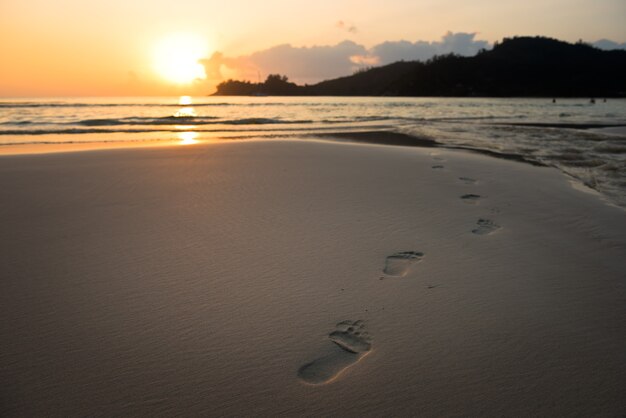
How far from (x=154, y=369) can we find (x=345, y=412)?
2.71ft

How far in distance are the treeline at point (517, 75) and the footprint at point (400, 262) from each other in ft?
384

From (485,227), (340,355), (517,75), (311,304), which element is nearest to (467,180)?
(485,227)

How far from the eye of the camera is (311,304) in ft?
7.22

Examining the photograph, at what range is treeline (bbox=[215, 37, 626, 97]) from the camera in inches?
4070

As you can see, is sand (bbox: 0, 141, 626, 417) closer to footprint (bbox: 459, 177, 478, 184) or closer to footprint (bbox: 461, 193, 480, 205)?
footprint (bbox: 461, 193, 480, 205)

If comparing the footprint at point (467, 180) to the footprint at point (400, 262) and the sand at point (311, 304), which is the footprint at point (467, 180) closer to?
the sand at point (311, 304)

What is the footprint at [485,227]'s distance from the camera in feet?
11.1

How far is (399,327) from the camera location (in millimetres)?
1991

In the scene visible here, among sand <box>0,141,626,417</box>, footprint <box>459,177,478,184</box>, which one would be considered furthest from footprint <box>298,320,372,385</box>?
footprint <box>459,177,478,184</box>

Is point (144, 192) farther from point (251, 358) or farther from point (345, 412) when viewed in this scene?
point (345, 412)

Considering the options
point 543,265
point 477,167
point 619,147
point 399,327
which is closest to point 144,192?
point 399,327

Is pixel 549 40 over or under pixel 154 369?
over

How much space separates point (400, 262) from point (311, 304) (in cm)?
86

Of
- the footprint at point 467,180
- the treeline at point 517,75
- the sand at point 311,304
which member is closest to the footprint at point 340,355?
the sand at point 311,304
